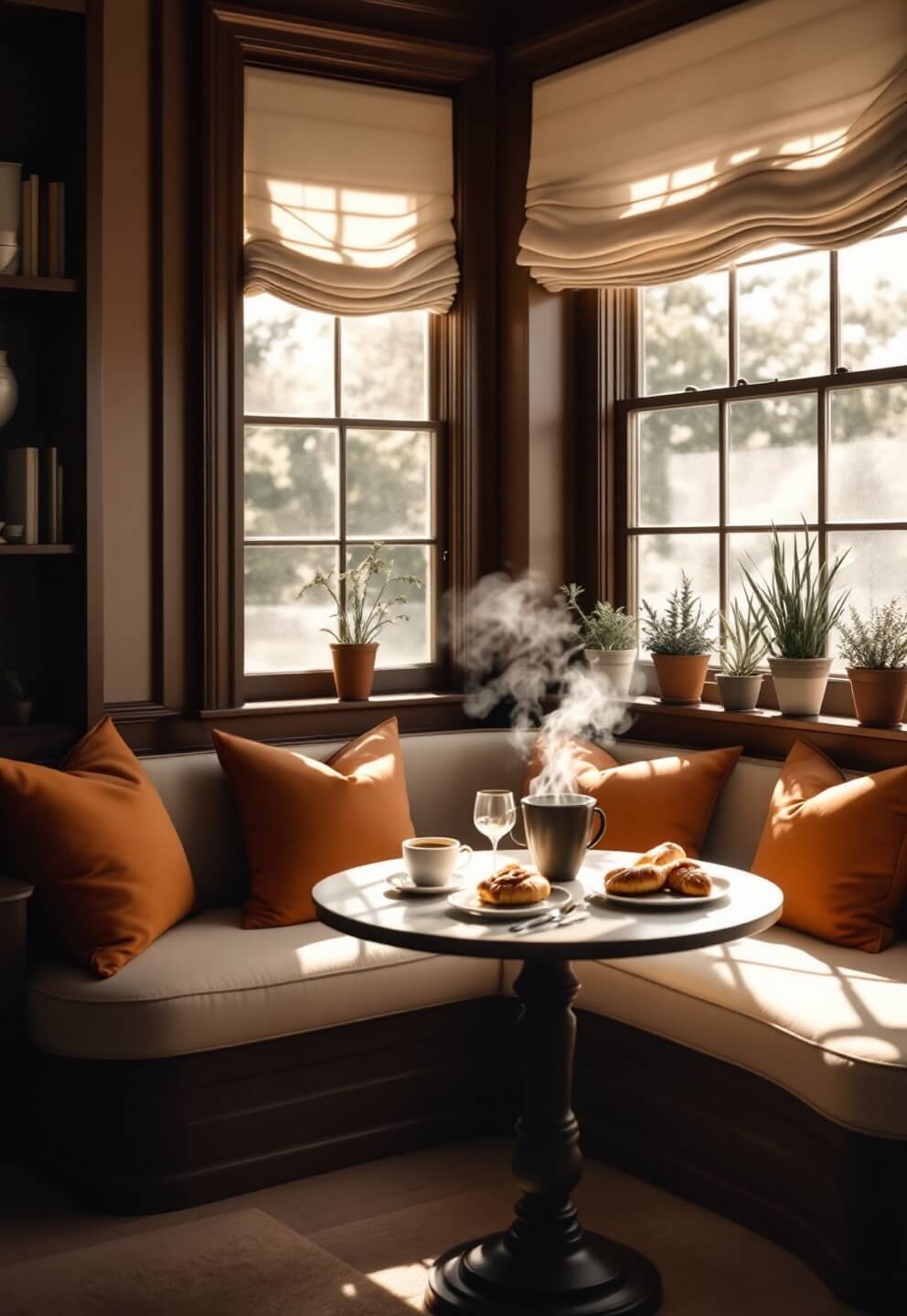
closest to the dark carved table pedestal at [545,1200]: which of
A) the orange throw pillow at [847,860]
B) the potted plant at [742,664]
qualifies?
the orange throw pillow at [847,860]

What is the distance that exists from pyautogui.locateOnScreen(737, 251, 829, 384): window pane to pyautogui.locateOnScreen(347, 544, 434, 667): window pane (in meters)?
1.13

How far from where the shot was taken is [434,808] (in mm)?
4086

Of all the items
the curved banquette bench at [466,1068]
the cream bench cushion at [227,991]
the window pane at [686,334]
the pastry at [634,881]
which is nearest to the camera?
the pastry at [634,881]

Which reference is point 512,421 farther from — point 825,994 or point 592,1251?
point 592,1251

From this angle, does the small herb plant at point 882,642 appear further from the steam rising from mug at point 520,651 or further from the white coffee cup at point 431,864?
the white coffee cup at point 431,864

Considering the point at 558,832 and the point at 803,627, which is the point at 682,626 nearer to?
the point at 803,627

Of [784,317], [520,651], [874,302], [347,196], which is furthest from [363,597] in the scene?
[874,302]

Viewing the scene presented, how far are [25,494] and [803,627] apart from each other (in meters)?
1.99

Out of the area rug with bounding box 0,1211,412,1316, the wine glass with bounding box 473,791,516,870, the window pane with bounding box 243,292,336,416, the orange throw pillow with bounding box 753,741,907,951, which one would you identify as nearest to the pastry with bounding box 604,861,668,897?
the wine glass with bounding box 473,791,516,870

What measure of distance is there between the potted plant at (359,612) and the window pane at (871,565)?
4.17ft

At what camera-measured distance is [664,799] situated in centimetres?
364

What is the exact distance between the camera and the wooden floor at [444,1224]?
2689mm

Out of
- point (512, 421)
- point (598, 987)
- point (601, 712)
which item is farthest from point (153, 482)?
point (598, 987)

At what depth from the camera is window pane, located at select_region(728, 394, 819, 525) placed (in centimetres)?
383
